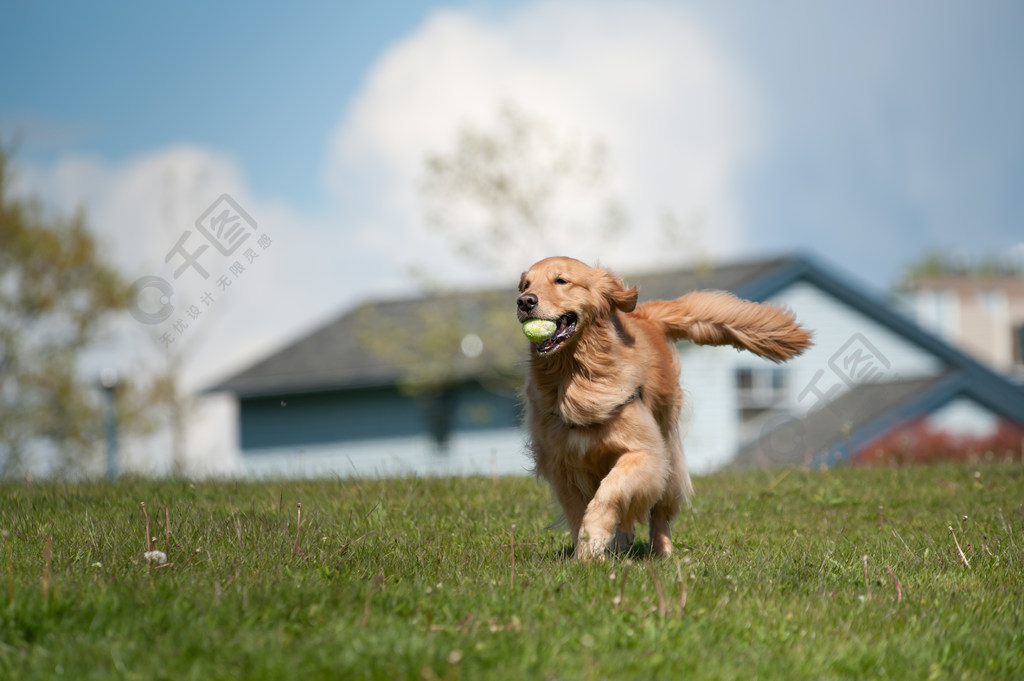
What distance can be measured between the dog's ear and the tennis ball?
0.46 metres

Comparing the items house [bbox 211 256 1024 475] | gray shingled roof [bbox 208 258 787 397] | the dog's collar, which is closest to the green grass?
the dog's collar

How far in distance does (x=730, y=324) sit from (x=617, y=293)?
3.65 ft

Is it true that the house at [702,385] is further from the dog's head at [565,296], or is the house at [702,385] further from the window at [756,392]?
the dog's head at [565,296]

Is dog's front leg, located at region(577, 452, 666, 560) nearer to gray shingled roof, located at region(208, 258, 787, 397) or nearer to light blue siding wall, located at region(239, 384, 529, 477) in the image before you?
gray shingled roof, located at region(208, 258, 787, 397)

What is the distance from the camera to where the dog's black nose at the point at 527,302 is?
220 inches

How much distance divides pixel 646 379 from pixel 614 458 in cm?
51

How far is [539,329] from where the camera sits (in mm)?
5625

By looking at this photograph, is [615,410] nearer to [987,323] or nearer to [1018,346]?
[987,323]

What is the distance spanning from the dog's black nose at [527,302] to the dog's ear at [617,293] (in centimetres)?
50

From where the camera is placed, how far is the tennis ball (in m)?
5.62

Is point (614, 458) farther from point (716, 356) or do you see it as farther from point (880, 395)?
point (880, 395)

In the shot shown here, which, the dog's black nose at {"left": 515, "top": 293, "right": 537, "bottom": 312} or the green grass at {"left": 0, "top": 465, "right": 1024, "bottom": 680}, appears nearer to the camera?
the green grass at {"left": 0, "top": 465, "right": 1024, "bottom": 680}

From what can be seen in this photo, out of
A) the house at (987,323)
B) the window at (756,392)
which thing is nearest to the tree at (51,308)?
Answer: the window at (756,392)

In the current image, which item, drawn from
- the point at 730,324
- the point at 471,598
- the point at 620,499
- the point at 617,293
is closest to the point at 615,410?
the point at 620,499
